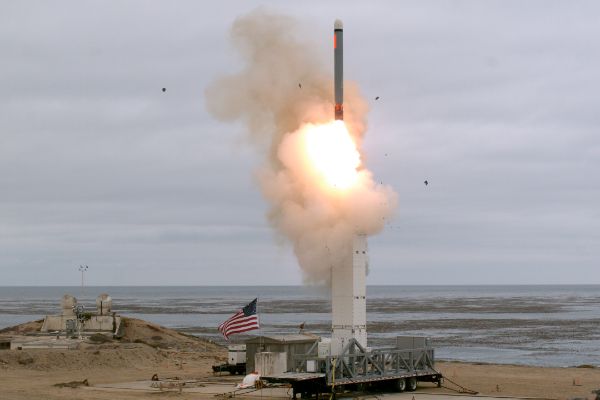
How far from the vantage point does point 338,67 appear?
45.4m

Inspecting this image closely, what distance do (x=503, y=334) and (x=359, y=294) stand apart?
50878mm

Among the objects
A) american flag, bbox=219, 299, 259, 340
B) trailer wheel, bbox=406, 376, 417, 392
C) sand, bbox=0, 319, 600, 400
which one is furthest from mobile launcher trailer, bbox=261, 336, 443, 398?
american flag, bbox=219, 299, 259, 340

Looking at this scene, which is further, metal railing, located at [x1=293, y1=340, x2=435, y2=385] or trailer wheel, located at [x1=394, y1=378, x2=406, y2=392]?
trailer wheel, located at [x1=394, y1=378, x2=406, y2=392]

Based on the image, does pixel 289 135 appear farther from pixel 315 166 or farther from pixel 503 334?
pixel 503 334

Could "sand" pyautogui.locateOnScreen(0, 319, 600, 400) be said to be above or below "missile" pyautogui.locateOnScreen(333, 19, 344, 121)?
below

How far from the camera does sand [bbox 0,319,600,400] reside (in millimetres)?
42688

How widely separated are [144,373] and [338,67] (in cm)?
2064

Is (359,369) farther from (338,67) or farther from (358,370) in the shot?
(338,67)

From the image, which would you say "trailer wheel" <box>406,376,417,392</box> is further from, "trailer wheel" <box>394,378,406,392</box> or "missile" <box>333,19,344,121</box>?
"missile" <box>333,19,344,121</box>

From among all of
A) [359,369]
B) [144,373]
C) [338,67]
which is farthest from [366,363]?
[144,373]

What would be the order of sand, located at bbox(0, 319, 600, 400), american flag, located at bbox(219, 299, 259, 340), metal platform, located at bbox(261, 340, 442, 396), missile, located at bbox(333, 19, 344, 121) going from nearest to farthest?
metal platform, located at bbox(261, 340, 442, 396) → sand, located at bbox(0, 319, 600, 400) → missile, located at bbox(333, 19, 344, 121) → american flag, located at bbox(219, 299, 259, 340)

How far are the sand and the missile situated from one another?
13688 mm

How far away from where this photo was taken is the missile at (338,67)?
44.9 m

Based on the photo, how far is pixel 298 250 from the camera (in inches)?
1811
